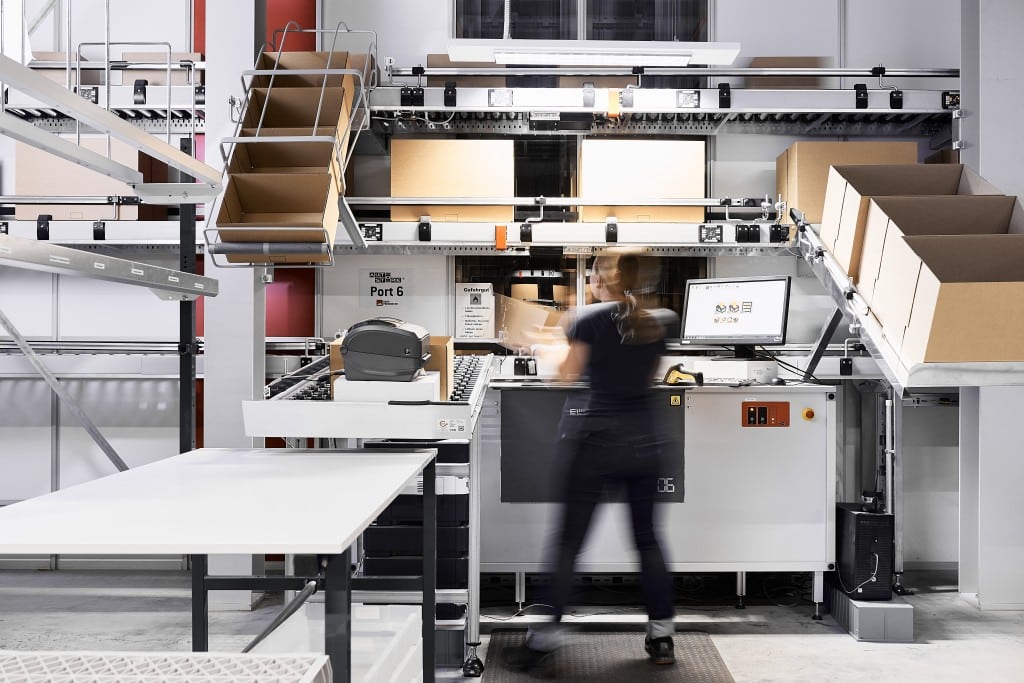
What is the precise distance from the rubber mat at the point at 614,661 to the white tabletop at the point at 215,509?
1.23m

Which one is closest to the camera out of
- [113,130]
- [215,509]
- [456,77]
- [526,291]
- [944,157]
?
[215,509]

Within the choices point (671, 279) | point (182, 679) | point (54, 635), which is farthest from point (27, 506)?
point (671, 279)

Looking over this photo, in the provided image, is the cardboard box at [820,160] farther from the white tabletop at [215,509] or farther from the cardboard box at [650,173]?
the white tabletop at [215,509]

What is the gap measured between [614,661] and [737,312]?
1.68 metres

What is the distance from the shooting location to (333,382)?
2.09m

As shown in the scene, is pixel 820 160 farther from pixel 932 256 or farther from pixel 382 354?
pixel 382 354

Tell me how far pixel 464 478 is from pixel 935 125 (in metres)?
3.11

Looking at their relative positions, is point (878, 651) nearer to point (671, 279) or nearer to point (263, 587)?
point (671, 279)

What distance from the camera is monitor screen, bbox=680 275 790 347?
343 cm

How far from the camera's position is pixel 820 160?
11.8ft

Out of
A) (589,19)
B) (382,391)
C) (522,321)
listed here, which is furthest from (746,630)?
(589,19)

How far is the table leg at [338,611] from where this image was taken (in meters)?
1.22

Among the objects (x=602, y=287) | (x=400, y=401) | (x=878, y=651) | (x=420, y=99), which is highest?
(x=420, y=99)

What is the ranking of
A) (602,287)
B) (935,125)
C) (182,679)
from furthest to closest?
1. (935,125)
2. (602,287)
3. (182,679)
